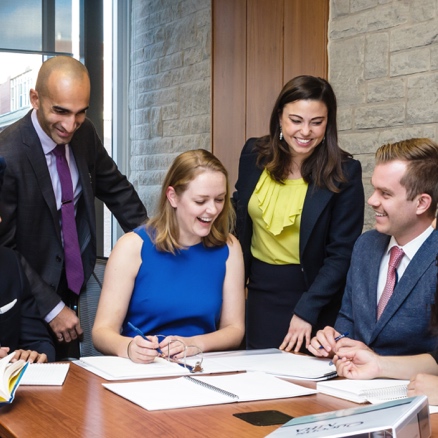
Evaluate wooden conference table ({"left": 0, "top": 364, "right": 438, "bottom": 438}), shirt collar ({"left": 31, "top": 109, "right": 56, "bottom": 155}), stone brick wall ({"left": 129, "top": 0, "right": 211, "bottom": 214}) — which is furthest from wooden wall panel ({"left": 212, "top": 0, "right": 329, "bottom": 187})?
wooden conference table ({"left": 0, "top": 364, "right": 438, "bottom": 438})

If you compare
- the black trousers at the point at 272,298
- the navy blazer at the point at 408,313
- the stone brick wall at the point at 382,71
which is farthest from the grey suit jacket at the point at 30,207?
the stone brick wall at the point at 382,71

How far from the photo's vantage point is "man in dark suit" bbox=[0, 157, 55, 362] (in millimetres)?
2424

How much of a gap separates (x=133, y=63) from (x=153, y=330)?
3.62m

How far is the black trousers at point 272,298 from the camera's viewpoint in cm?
274

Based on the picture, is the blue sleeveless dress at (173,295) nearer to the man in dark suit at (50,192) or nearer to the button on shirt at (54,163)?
the man in dark suit at (50,192)

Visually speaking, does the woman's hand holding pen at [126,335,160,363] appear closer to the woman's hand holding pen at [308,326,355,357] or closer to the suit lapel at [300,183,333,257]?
the woman's hand holding pen at [308,326,355,357]

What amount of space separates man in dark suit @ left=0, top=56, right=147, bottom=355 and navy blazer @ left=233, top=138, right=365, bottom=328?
2.57ft

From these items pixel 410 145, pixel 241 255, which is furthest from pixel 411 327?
pixel 241 255

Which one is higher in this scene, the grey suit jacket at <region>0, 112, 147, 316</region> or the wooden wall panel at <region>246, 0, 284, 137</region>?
the wooden wall panel at <region>246, 0, 284, 137</region>

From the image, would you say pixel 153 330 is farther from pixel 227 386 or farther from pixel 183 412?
pixel 183 412

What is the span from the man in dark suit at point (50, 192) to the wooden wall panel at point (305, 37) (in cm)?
135

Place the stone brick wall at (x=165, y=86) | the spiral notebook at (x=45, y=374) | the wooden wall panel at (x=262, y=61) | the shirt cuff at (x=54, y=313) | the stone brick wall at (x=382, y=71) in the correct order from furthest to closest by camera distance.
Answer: the stone brick wall at (x=165, y=86) → the wooden wall panel at (x=262, y=61) → the stone brick wall at (x=382, y=71) → the shirt cuff at (x=54, y=313) → the spiral notebook at (x=45, y=374)

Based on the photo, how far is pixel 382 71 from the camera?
11.3 ft

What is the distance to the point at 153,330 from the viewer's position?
247 cm
